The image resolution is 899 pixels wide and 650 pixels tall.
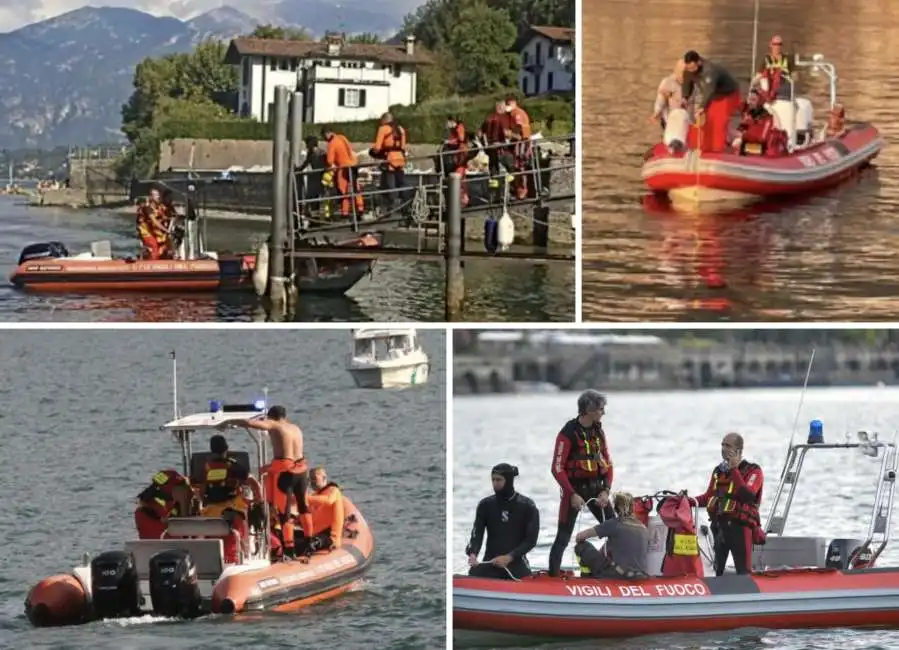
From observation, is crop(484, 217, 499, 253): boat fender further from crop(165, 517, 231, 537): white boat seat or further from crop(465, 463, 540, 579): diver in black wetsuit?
crop(165, 517, 231, 537): white boat seat

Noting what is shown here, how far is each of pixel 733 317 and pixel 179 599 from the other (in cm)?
320

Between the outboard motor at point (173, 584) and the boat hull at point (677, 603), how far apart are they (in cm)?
137

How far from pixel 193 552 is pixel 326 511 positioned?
83 cm

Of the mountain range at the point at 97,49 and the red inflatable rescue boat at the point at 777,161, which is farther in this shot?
the red inflatable rescue boat at the point at 777,161

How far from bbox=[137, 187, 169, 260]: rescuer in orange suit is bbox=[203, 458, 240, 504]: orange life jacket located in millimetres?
1825

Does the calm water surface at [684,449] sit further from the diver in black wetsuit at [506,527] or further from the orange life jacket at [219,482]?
the orange life jacket at [219,482]

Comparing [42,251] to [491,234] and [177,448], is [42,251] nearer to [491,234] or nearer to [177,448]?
[177,448]

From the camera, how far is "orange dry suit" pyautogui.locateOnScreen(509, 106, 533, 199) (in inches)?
483

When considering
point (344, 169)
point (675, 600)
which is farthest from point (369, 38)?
point (675, 600)

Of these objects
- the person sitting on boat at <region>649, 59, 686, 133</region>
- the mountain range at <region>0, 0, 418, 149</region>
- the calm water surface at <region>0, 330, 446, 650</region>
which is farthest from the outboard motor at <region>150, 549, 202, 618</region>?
the person sitting on boat at <region>649, 59, 686, 133</region>

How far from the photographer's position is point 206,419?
11.5 metres

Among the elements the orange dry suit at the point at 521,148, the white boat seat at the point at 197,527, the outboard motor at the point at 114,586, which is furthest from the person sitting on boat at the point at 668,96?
the outboard motor at the point at 114,586

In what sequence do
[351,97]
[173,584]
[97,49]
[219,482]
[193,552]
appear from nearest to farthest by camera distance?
[173,584] → [193,552] → [219,482] → [97,49] → [351,97]

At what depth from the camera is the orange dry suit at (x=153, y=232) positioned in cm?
1284
